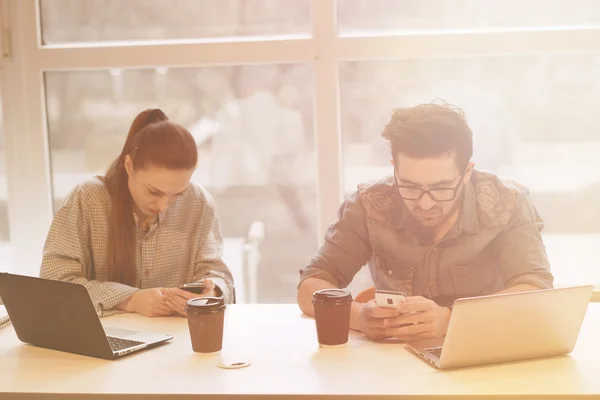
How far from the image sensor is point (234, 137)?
287 centimetres

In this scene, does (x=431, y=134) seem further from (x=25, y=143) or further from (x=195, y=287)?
(x=25, y=143)

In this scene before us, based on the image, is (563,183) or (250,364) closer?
(250,364)

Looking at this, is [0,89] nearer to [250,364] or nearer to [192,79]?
[192,79]

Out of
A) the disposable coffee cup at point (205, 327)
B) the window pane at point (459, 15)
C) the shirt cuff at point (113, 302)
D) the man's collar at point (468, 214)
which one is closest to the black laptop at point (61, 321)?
the disposable coffee cup at point (205, 327)

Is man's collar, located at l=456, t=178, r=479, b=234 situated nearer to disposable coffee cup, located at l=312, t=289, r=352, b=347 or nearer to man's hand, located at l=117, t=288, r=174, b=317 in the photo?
disposable coffee cup, located at l=312, t=289, r=352, b=347

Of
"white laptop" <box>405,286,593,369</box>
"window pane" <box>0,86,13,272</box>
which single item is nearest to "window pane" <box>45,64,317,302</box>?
"window pane" <box>0,86,13,272</box>

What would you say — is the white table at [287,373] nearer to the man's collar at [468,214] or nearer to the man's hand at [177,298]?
the man's hand at [177,298]

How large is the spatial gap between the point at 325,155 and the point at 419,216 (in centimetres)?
78

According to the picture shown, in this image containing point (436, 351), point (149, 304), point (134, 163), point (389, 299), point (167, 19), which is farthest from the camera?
point (167, 19)

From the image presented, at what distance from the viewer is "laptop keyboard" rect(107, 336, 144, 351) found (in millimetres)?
1704

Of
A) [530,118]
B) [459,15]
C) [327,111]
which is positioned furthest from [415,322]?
[459,15]

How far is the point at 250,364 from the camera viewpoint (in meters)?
1.59

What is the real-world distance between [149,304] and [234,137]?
100cm

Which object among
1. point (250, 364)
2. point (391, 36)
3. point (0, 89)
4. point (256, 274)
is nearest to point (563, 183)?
point (391, 36)
